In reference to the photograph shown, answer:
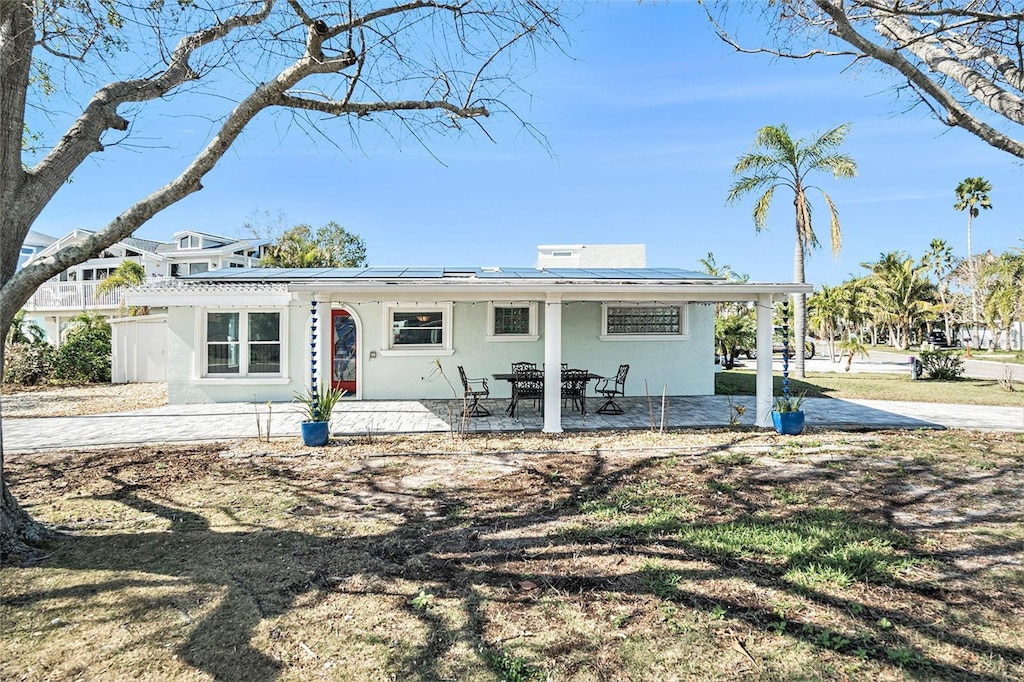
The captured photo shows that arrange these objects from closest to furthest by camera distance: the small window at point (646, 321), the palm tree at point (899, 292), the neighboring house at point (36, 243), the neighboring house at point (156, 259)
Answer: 1. the small window at point (646, 321)
2. the neighboring house at point (156, 259)
3. the neighboring house at point (36, 243)
4. the palm tree at point (899, 292)

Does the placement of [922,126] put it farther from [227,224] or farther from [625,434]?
[227,224]

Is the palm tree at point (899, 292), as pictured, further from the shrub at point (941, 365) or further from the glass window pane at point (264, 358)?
the glass window pane at point (264, 358)

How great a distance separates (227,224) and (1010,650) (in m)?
47.1

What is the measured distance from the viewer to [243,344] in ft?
44.5

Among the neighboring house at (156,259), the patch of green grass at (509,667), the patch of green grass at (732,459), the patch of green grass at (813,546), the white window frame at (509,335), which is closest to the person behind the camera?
the patch of green grass at (509,667)

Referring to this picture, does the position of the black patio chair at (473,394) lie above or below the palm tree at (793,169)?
below

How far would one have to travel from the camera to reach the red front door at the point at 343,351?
14.1 metres

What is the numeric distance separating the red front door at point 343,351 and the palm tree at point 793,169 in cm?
1491

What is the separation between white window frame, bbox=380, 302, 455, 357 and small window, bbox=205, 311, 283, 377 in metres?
2.70

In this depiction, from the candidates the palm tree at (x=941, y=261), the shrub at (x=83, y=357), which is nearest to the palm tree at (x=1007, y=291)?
the palm tree at (x=941, y=261)

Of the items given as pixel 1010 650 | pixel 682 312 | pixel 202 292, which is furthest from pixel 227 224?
pixel 1010 650

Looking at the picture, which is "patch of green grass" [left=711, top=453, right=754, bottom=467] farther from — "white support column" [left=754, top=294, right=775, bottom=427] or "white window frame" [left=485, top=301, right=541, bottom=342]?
"white window frame" [left=485, top=301, right=541, bottom=342]

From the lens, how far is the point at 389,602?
3.85m

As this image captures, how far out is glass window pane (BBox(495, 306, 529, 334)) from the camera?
14.1 m
